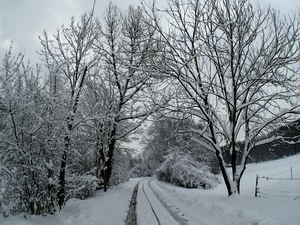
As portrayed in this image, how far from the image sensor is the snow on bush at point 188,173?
2602 centimetres

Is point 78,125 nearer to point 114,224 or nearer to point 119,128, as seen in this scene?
point 114,224

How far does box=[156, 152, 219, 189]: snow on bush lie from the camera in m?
26.0

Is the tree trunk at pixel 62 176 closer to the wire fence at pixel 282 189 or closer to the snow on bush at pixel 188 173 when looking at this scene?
the wire fence at pixel 282 189

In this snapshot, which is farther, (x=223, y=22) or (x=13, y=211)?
(x=223, y=22)

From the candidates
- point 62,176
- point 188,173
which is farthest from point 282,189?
point 188,173

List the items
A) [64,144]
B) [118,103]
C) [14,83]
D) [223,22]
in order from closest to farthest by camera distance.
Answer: [14,83]
[64,144]
[223,22]
[118,103]

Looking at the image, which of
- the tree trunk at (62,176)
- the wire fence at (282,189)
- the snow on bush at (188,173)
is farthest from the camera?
the snow on bush at (188,173)

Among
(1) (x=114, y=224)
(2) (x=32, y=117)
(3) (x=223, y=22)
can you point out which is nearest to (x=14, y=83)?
(2) (x=32, y=117)

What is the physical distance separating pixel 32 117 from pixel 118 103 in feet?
30.1

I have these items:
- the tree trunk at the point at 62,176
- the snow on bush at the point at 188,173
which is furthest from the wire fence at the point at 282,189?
the snow on bush at the point at 188,173

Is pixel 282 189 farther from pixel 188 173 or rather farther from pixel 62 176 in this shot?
pixel 188 173

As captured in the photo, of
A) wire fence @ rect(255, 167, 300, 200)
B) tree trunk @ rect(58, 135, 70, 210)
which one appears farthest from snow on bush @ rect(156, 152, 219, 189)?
tree trunk @ rect(58, 135, 70, 210)

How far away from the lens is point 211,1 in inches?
355

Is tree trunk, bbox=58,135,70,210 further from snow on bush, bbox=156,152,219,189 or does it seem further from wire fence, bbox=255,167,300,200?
snow on bush, bbox=156,152,219,189
